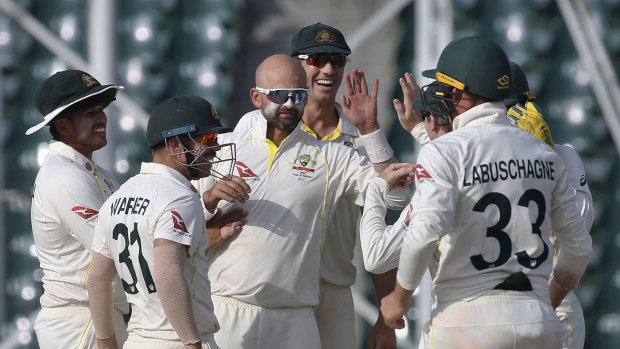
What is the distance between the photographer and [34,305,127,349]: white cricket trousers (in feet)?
13.6

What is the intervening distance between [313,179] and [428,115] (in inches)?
24.8

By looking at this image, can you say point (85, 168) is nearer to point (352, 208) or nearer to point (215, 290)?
point (215, 290)

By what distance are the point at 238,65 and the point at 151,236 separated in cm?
339

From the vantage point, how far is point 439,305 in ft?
11.2

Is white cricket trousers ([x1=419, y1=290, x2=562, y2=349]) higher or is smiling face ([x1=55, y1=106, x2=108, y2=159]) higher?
smiling face ([x1=55, y1=106, x2=108, y2=159])

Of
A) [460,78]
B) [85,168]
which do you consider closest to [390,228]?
[460,78]

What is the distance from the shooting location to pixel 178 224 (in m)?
3.41

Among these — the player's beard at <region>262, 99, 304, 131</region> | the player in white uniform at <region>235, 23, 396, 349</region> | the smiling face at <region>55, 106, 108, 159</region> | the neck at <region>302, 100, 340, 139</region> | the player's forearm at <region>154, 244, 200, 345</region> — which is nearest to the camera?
the player's forearm at <region>154, 244, 200, 345</region>

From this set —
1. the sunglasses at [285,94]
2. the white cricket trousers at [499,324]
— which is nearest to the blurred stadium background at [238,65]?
the sunglasses at [285,94]

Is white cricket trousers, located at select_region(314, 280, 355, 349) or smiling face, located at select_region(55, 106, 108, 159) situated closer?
smiling face, located at select_region(55, 106, 108, 159)

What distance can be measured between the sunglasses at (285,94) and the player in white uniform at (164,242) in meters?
0.45

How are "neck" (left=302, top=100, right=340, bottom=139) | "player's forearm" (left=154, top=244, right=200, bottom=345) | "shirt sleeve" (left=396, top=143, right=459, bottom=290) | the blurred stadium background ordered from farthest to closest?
the blurred stadium background → "neck" (left=302, top=100, right=340, bottom=139) → "player's forearm" (left=154, top=244, right=200, bottom=345) → "shirt sleeve" (left=396, top=143, right=459, bottom=290)

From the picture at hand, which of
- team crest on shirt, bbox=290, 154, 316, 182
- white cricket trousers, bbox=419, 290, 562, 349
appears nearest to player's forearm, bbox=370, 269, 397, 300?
team crest on shirt, bbox=290, 154, 316, 182

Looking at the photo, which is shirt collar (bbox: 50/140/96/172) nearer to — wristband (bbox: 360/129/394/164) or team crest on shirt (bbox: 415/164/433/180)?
wristband (bbox: 360/129/394/164)
